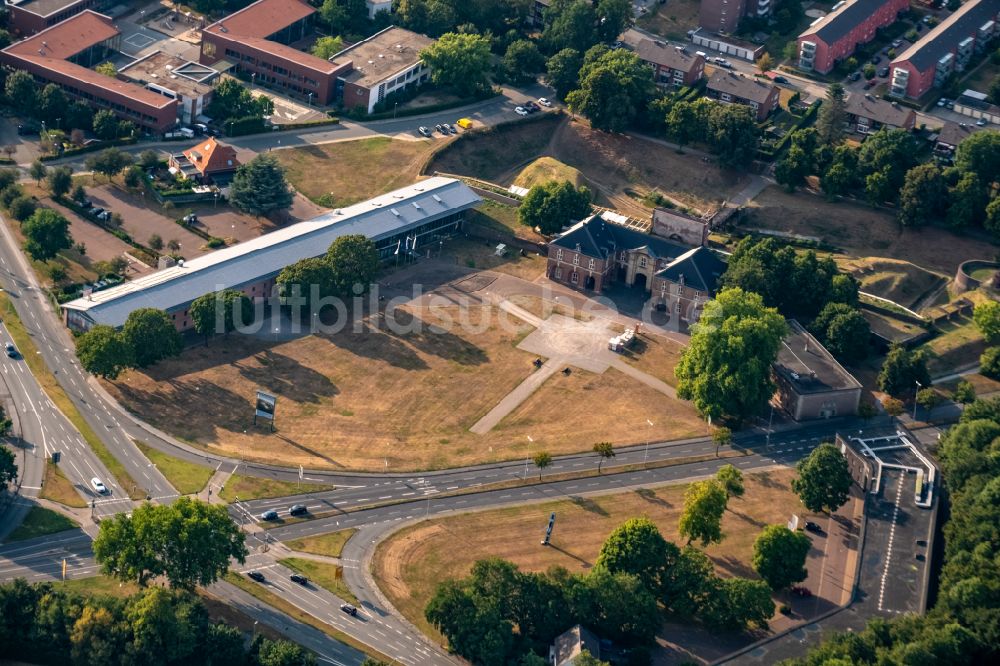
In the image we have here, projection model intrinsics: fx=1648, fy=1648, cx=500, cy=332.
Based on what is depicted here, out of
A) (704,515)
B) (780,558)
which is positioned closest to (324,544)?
(704,515)

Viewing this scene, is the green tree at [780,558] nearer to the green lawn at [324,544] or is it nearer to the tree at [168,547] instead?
the green lawn at [324,544]

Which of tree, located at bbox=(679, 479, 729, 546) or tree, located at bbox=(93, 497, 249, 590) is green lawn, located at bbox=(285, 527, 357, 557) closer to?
tree, located at bbox=(93, 497, 249, 590)

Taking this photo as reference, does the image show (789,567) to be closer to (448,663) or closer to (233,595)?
(448,663)

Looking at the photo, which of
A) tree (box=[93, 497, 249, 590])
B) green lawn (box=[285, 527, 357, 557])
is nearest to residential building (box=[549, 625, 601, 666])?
green lawn (box=[285, 527, 357, 557])

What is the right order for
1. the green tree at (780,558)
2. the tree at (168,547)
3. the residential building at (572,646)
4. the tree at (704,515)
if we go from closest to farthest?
the residential building at (572,646)
the tree at (168,547)
the green tree at (780,558)
the tree at (704,515)

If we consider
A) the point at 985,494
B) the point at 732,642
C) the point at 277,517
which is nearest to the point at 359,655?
the point at 277,517

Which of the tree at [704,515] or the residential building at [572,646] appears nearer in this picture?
the residential building at [572,646]

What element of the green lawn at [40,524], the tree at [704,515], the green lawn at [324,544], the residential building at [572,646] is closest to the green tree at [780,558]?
the tree at [704,515]
